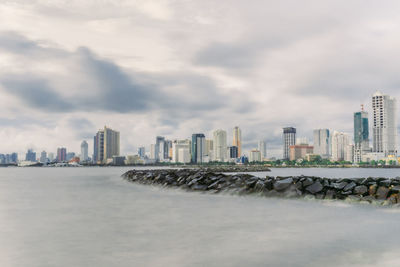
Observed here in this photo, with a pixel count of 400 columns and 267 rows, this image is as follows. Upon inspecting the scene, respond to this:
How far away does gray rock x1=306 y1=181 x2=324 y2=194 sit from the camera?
1630 centimetres

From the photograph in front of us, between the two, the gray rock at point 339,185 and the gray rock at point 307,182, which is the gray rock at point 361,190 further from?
the gray rock at point 307,182

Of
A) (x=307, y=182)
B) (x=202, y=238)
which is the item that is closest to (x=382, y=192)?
(x=307, y=182)

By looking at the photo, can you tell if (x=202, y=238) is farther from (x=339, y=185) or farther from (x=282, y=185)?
(x=339, y=185)

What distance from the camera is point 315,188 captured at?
16469 millimetres

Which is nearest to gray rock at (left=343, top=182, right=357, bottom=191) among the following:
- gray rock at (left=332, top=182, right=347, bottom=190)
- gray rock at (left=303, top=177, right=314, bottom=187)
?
gray rock at (left=332, top=182, right=347, bottom=190)

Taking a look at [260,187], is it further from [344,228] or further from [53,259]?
[53,259]

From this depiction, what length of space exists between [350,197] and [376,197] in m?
1.03

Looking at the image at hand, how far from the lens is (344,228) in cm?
852

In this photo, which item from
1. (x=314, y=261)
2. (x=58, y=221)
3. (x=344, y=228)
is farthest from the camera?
(x=58, y=221)

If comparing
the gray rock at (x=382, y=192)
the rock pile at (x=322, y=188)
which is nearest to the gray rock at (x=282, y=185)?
the rock pile at (x=322, y=188)

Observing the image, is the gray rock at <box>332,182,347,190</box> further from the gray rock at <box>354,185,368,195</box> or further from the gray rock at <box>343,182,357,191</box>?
the gray rock at <box>354,185,368,195</box>

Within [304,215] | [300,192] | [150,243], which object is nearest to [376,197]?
[300,192]

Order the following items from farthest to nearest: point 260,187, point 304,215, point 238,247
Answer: point 260,187, point 304,215, point 238,247

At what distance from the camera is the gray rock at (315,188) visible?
1630 centimetres
